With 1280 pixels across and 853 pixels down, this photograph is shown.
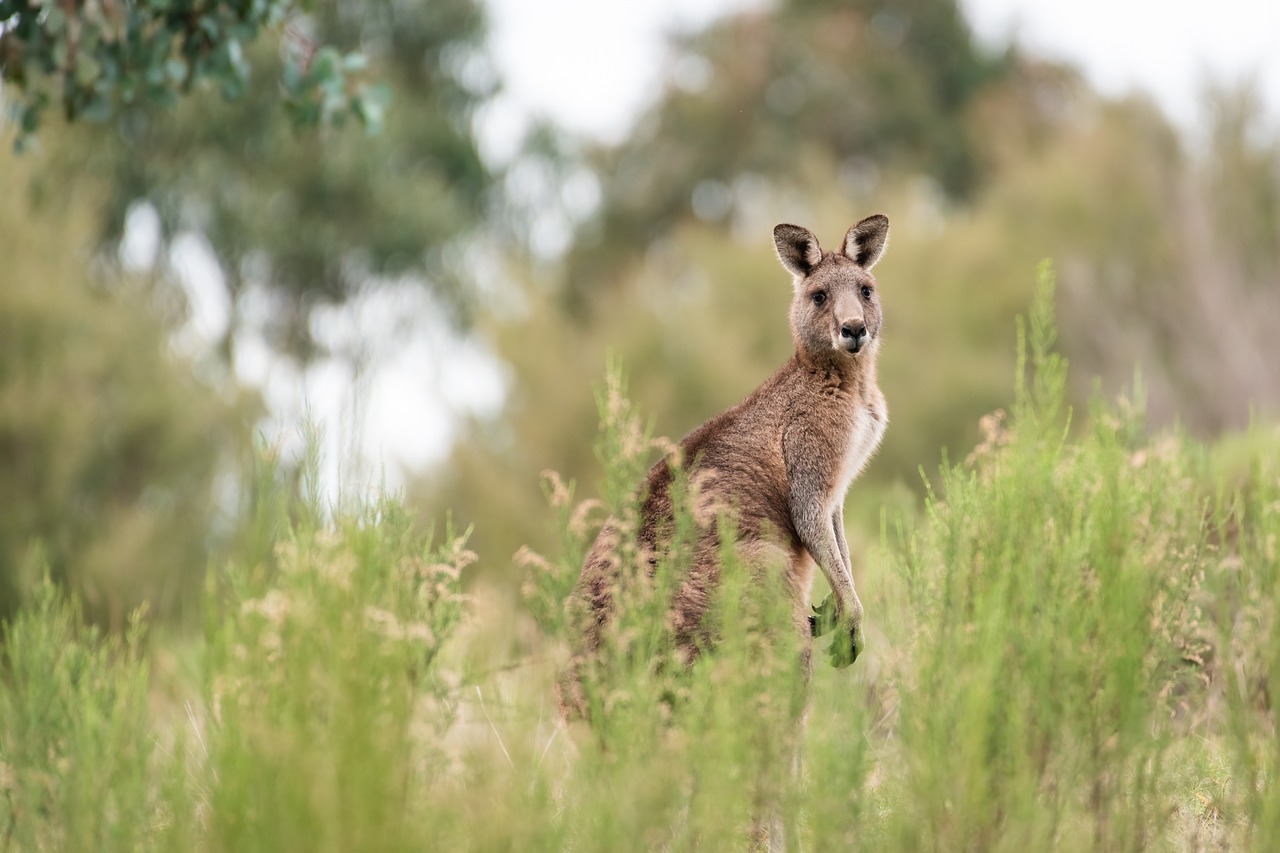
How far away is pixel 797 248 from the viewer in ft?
20.2

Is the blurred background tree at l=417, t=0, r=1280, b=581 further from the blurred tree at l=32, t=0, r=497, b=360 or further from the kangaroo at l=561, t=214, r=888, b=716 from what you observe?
the kangaroo at l=561, t=214, r=888, b=716

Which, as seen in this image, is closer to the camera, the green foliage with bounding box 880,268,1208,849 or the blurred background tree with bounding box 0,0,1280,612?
the green foliage with bounding box 880,268,1208,849

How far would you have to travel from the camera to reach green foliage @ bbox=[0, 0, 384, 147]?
22.4ft

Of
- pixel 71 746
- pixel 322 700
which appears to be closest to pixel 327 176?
pixel 71 746

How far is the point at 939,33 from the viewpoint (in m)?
37.7

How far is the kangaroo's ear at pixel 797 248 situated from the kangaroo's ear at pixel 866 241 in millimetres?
129

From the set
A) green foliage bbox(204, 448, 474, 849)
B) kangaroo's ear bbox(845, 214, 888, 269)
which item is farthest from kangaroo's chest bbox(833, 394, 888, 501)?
green foliage bbox(204, 448, 474, 849)

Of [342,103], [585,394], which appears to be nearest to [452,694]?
[342,103]

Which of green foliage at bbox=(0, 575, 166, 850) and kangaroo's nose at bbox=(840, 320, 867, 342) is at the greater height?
kangaroo's nose at bbox=(840, 320, 867, 342)

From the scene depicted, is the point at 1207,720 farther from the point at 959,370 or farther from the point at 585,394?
the point at 959,370

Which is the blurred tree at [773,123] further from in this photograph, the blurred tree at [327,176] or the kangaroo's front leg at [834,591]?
the kangaroo's front leg at [834,591]

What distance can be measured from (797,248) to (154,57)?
9.70 feet

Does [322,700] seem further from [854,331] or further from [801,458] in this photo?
[854,331]

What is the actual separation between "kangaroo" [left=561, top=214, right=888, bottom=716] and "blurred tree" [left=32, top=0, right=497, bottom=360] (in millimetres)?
16635
